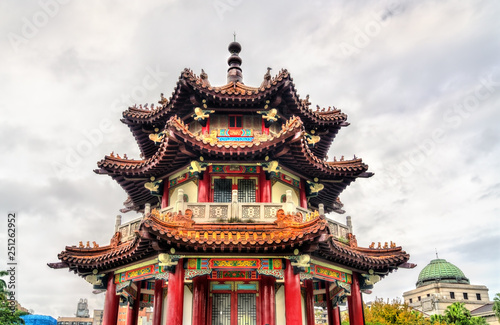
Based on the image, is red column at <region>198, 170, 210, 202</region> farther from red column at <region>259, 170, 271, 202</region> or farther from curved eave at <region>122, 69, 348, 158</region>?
curved eave at <region>122, 69, 348, 158</region>

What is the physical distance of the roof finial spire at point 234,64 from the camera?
2262 centimetres

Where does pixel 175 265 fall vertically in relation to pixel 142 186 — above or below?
below

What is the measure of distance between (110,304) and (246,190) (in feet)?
23.8

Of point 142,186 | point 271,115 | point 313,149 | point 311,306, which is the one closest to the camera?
point 311,306

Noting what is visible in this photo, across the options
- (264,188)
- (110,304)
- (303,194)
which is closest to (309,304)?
(303,194)

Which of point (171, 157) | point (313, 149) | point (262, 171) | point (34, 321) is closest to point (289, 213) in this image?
point (262, 171)

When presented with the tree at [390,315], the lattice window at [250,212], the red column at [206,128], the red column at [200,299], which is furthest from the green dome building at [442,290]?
the lattice window at [250,212]

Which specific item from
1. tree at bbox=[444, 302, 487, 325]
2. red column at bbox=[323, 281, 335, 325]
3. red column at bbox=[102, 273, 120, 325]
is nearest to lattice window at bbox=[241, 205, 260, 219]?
red column at bbox=[323, 281, 335, 325]

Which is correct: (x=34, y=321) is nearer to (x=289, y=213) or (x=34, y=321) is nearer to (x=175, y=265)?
(x=175, y=265)

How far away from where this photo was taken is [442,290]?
7781cm

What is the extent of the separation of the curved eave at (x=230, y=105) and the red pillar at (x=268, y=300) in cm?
772

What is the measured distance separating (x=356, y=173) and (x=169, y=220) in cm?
877

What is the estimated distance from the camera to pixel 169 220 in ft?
48.1

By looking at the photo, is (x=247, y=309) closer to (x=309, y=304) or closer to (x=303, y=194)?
(x=309, y=304)
